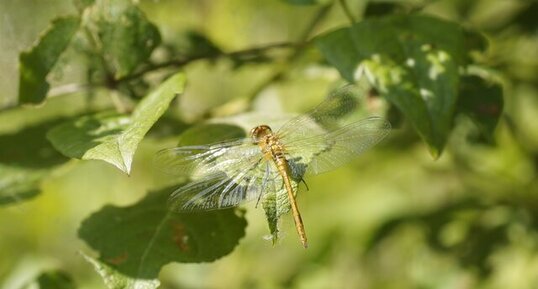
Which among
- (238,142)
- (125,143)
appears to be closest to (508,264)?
(238,142)

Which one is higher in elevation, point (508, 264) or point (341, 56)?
point (341, 56)

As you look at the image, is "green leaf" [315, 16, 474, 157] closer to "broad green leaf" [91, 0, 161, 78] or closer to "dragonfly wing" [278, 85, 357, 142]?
"dragonfly wing" [278, 85, 357, 142]

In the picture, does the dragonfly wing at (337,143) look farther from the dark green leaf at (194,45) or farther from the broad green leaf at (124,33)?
the dark green leaf at (194,45)

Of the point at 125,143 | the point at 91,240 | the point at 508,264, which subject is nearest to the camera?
the point at 125,143

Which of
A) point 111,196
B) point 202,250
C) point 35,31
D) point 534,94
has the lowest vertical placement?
point 111,196

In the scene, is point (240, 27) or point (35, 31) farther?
point (240, 27)

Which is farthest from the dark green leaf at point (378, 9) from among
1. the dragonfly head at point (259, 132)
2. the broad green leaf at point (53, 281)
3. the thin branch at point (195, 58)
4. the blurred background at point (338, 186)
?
Answer: the broad green leaf at point (53, 281)

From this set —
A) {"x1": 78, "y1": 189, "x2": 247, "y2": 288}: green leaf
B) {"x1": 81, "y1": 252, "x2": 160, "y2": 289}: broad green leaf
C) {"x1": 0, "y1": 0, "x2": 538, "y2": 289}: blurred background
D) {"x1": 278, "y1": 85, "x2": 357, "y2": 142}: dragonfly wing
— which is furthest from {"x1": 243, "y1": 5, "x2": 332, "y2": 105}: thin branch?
{"x1": 81, "y1": 252, "x2": 160, "y2": 289}: broad green leaf

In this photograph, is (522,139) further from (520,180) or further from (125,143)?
(125,143)
